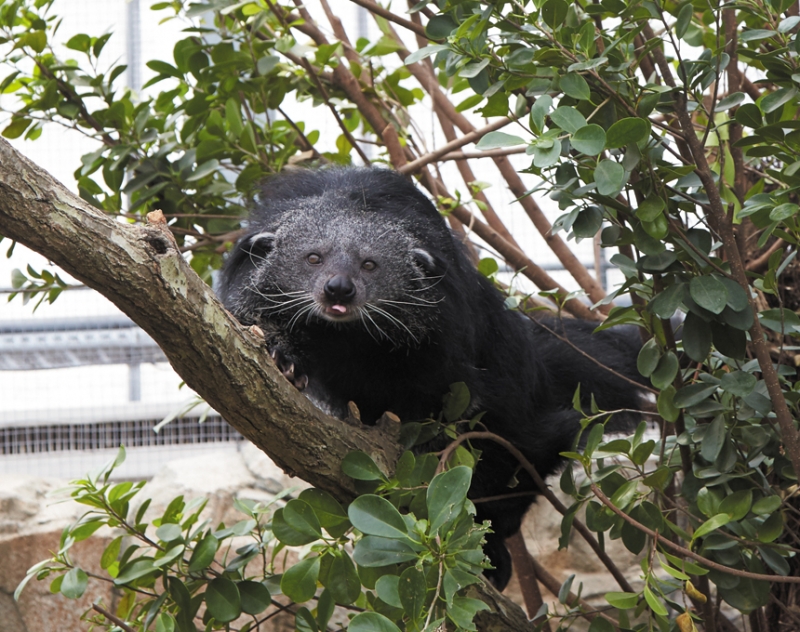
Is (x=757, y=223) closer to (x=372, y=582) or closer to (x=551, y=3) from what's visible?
(x=551, y=3)

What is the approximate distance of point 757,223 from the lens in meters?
1.37

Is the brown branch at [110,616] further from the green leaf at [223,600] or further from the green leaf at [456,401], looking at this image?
the green leaf at [456,401]

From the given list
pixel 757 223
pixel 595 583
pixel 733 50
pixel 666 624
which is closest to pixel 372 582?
pixel 666 624

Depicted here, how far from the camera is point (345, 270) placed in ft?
5.87

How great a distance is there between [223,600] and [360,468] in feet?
1.23

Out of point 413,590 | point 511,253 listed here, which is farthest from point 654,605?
point 511,253

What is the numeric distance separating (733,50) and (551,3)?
331 mm

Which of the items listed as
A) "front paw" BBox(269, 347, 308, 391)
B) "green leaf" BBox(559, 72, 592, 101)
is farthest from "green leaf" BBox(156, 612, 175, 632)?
"green leaf" BBox(559, 72, 592, 101)

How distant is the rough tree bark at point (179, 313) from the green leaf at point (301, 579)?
199 millimetres

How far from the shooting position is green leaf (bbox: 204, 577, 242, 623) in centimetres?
151

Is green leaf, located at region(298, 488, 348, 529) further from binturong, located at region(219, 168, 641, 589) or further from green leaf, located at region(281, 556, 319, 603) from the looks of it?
binturong, located at region(219, 168, 641, 589)

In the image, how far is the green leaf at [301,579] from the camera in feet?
A: 4.38

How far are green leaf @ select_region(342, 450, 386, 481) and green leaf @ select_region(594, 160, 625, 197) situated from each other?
1.90ft

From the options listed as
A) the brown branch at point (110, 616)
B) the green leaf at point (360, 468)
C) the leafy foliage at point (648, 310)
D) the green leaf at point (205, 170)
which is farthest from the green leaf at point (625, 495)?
the green leaf at point (205, 170)
